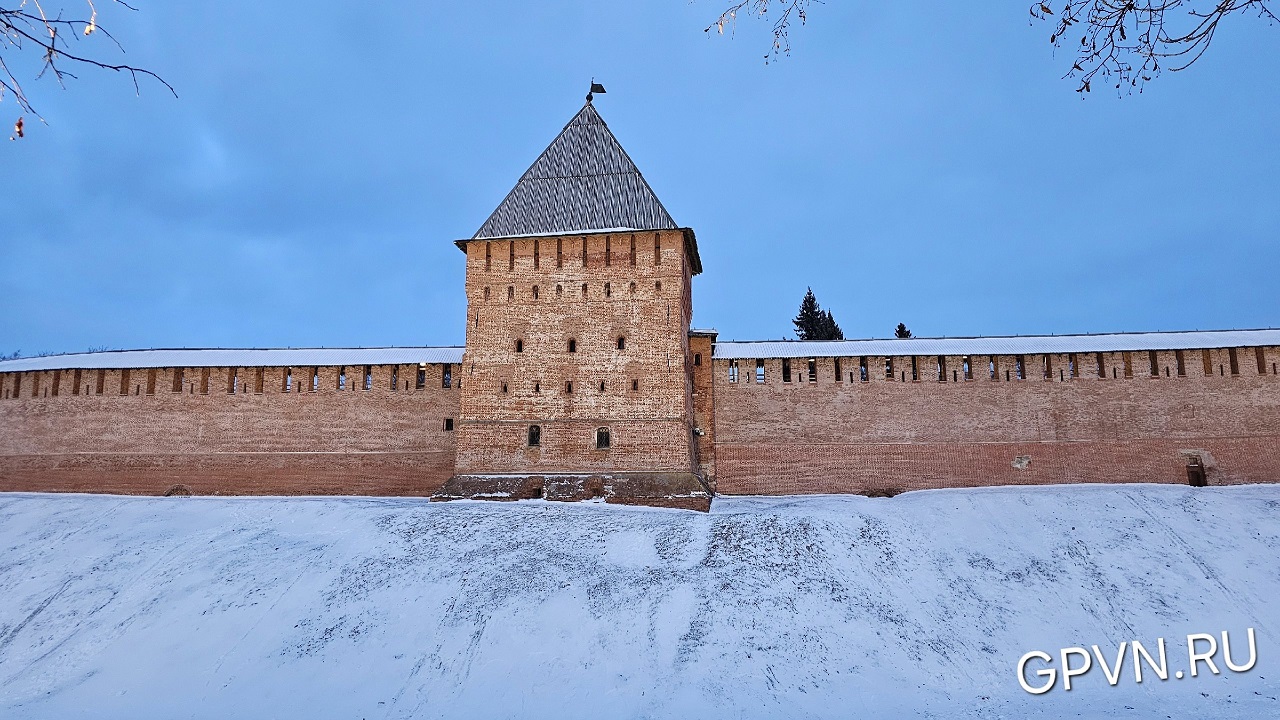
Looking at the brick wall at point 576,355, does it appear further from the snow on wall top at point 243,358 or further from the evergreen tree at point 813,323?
the evergreen tree at point 813,323

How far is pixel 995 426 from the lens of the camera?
799 inches

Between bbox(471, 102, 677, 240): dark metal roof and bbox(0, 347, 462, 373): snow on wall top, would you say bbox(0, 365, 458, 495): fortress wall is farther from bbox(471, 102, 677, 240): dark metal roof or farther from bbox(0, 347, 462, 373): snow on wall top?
bbox(471, 102, 677, 240): dark metal roof

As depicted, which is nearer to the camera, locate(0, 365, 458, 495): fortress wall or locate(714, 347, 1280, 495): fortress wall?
locate(714, 347, 1280, 495): fortress wall

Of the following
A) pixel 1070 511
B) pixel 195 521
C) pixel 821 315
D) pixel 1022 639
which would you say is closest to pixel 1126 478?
pixel 1070 511

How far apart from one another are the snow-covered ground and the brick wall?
216 centimetres

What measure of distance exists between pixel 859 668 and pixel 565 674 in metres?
3.75

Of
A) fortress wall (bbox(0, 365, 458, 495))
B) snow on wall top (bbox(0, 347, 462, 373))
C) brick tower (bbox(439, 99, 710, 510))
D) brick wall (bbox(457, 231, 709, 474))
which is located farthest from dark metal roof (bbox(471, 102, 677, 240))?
fortress wall (bbox(0, 365, 458, 495))

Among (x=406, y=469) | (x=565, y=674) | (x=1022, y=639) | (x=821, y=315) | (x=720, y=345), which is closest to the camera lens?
(x=565, y=674)

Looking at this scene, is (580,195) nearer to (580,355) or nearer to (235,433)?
(580,355)

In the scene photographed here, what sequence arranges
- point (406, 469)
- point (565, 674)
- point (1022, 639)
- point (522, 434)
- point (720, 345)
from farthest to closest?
1. point (720, 345)
2. point (406, 469)
3. point (522, 434)
4. point (1022, 639)
5. point (565, 674)

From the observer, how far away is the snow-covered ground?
1077cm

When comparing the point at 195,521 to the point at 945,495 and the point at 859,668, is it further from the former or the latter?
the point at 945,495

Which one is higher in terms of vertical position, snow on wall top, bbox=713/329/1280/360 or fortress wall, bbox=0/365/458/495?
snow on wall top, bbox=713/329/1280/360

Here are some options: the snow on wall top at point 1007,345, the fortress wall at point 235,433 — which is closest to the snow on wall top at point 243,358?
the fortress wall at point 235,433
